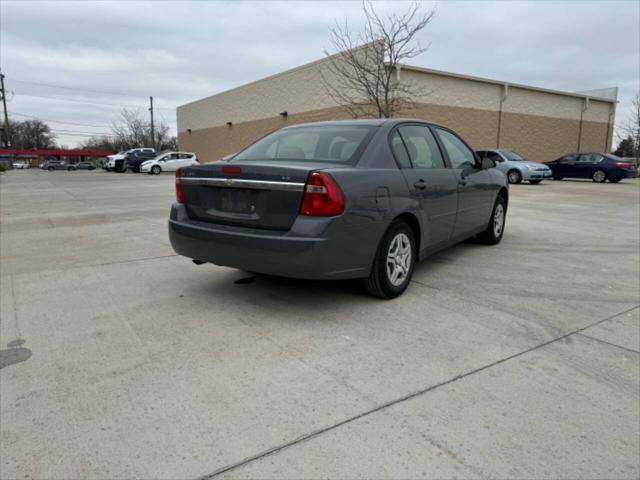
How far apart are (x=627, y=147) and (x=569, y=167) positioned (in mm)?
25897

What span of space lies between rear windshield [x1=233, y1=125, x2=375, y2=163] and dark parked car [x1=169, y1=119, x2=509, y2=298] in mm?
12

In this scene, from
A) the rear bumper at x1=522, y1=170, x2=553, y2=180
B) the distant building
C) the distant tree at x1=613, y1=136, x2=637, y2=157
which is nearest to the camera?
the rear bumper at x1=522, y1=170, x2=553, y2=180

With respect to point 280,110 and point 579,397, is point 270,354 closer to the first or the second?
point 579,397

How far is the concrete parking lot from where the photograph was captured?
2127mm

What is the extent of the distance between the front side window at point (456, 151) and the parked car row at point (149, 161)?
2809 cm

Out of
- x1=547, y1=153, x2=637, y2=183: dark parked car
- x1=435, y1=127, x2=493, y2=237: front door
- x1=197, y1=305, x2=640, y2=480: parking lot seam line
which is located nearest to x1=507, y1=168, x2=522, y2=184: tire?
x1=547, y1=153, x2=637, y2=183: dark parked car

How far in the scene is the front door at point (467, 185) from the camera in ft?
17.2

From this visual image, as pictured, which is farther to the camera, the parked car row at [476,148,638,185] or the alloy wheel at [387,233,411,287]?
the parked car row at [476,148,638,185]

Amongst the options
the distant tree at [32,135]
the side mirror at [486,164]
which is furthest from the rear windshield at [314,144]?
the distant tree at [32,135]

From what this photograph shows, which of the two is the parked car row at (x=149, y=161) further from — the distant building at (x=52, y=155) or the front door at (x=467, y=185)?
the distant building at (x=52, y=155)

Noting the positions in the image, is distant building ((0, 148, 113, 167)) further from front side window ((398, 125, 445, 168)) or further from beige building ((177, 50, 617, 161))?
front side window ((398, 125, 445, 168))

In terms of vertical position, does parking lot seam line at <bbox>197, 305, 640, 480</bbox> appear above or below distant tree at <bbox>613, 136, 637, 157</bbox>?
below

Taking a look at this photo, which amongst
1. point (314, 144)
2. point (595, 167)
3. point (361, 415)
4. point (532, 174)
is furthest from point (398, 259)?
point (595, 167)

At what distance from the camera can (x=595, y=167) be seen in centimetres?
2283
